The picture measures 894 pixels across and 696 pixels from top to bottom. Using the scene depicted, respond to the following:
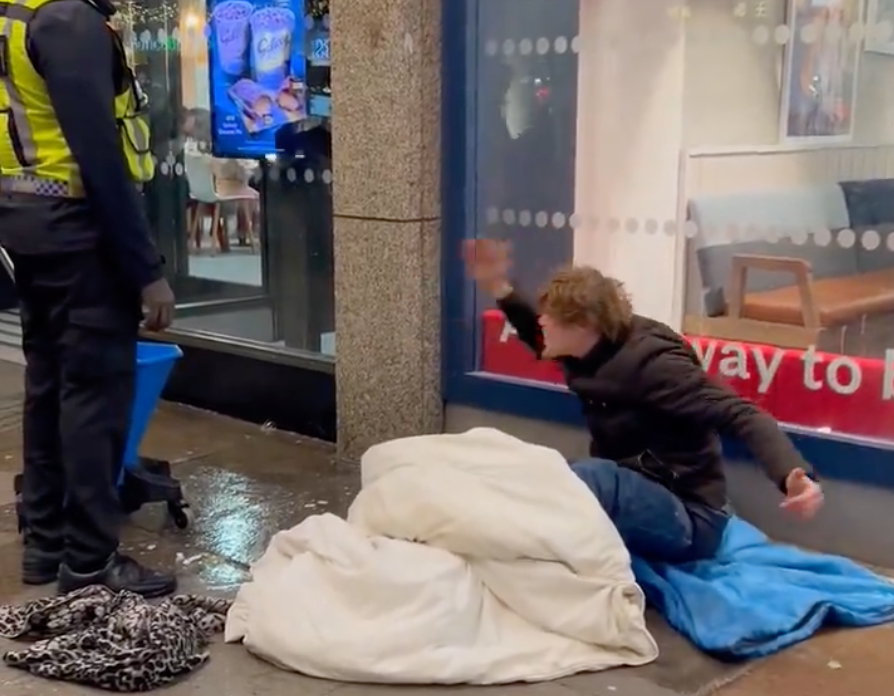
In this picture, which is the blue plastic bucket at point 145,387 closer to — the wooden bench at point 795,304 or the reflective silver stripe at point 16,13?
the reflective silver stripe at point 16,13

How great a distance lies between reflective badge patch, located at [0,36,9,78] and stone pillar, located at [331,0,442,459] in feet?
5.42

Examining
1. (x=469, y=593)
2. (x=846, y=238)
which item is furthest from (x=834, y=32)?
(x=469, y=593)

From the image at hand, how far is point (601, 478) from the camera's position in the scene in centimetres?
360

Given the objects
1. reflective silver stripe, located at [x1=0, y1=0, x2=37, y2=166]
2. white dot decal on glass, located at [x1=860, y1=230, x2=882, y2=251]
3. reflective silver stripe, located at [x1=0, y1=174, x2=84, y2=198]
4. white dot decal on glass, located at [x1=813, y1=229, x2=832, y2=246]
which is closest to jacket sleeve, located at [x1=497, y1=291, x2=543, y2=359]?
white dot decal on glass, located at [x1=813, y1=229, x2=832, y2=246]

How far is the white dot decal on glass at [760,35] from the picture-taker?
4.20 m

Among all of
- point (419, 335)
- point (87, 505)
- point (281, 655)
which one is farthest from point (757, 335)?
point (87, 505)

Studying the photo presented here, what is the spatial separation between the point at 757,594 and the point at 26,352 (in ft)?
7.58

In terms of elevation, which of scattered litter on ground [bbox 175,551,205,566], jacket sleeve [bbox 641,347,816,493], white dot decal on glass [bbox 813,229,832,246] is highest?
white dot decal on glass [bbox 813,229,832,246]

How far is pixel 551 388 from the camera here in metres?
4.72

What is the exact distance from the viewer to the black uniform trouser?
3611 millimetres

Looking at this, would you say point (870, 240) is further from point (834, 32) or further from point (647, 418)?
point (647, 418)

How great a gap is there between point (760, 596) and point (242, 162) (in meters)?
3.18

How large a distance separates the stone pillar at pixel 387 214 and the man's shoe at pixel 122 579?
56.3 inches

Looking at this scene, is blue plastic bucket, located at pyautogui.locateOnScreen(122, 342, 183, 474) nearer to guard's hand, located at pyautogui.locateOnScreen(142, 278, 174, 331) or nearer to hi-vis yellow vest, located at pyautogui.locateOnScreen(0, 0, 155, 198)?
guard's hand, located at pyautogui.locateOnScreen(142, 278, 174, 331)
